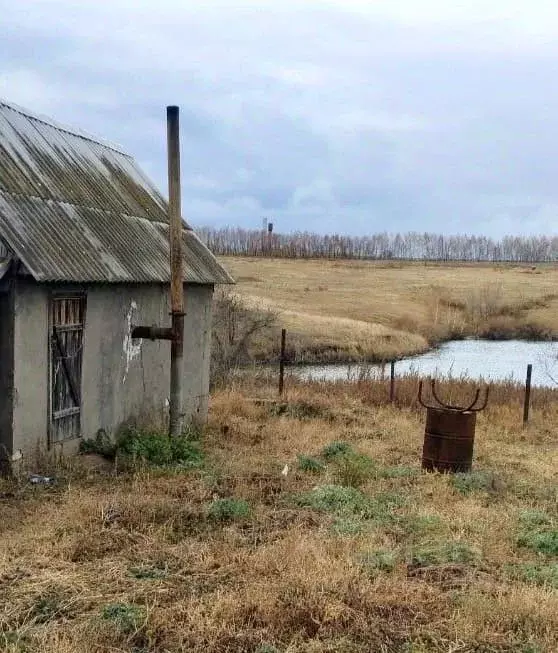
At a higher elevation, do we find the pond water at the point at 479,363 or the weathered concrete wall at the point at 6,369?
the weathered concrete wall at the point at 6,369

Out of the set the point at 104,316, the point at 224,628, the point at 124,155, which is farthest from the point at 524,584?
the point at 124,155

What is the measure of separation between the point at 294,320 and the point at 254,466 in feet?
96.0

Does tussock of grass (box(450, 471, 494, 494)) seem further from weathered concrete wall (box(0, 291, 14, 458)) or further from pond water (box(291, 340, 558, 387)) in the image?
pond water (box(291, 340, 558, 387))

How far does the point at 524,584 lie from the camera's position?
19.6 ft

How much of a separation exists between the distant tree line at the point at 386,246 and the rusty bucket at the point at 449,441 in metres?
102

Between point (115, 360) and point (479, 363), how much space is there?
2309 cm

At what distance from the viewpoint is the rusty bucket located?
400 inches

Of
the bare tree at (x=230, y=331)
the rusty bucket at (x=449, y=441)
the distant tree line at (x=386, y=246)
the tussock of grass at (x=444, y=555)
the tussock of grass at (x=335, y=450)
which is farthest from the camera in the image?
the distant tree line at (x=386, y=246)

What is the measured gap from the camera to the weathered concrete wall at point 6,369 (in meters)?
8.48

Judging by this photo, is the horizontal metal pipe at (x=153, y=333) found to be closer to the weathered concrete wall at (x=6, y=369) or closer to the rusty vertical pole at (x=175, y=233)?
the rusty vertical pole at (x=175, y=233)

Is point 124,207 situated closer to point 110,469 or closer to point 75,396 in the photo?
point 75,396

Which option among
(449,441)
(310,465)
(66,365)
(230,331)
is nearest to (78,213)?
(66,365)

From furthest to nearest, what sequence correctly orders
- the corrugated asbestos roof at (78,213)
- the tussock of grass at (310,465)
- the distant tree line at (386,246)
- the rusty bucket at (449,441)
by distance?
the distant tree line at (386,246) < the rusty bucket at (449,441) < the tussock of grass at (310,465) < the corrugated asbestos roof at (78,213)

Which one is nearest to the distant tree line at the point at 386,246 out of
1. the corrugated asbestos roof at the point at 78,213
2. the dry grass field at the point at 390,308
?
the dry grass field at the point at 390,308
